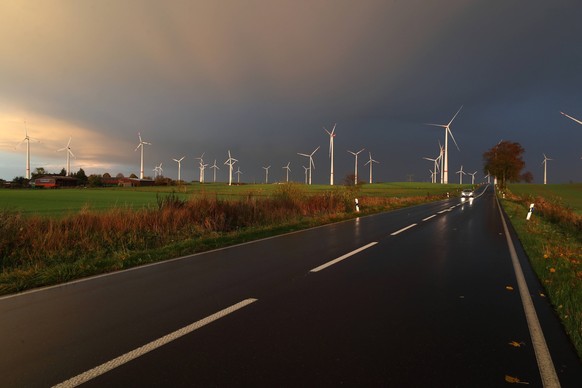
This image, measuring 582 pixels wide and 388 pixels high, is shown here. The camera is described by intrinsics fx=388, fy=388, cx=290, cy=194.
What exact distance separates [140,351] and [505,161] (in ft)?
322

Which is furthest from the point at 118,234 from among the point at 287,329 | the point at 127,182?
the point at 127,182

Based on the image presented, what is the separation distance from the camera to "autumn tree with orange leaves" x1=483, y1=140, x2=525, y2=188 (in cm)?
8812

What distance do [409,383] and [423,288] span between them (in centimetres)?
347

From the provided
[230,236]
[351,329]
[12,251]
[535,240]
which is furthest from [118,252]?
[535,240]

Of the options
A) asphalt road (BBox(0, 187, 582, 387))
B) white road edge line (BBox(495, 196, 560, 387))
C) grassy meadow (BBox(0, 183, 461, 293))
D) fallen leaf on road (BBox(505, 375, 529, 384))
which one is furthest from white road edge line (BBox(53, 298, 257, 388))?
grassy meadow (BBox(0, 183, 461, 293))

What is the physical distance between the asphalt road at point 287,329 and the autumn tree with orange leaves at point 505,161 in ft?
299

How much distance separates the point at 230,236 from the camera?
13.5m

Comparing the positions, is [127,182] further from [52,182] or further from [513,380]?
[513,380]

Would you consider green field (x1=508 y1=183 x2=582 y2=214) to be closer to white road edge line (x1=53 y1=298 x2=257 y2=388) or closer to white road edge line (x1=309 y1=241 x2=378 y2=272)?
white road edge line (x1=309 y1=241 x2=378 y2=272)

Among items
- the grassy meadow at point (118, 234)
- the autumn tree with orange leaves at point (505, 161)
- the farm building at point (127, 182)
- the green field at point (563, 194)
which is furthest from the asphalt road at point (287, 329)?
the farm building at point (127, 182)

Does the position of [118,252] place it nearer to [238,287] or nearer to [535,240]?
[238,287]

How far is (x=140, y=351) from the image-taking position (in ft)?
13.2

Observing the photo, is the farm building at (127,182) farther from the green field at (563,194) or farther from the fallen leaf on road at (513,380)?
the fallen leaf on road at (513,380)

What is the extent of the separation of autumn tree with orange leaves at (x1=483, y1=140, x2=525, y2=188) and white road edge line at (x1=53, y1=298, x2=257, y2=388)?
96070 millimetres
